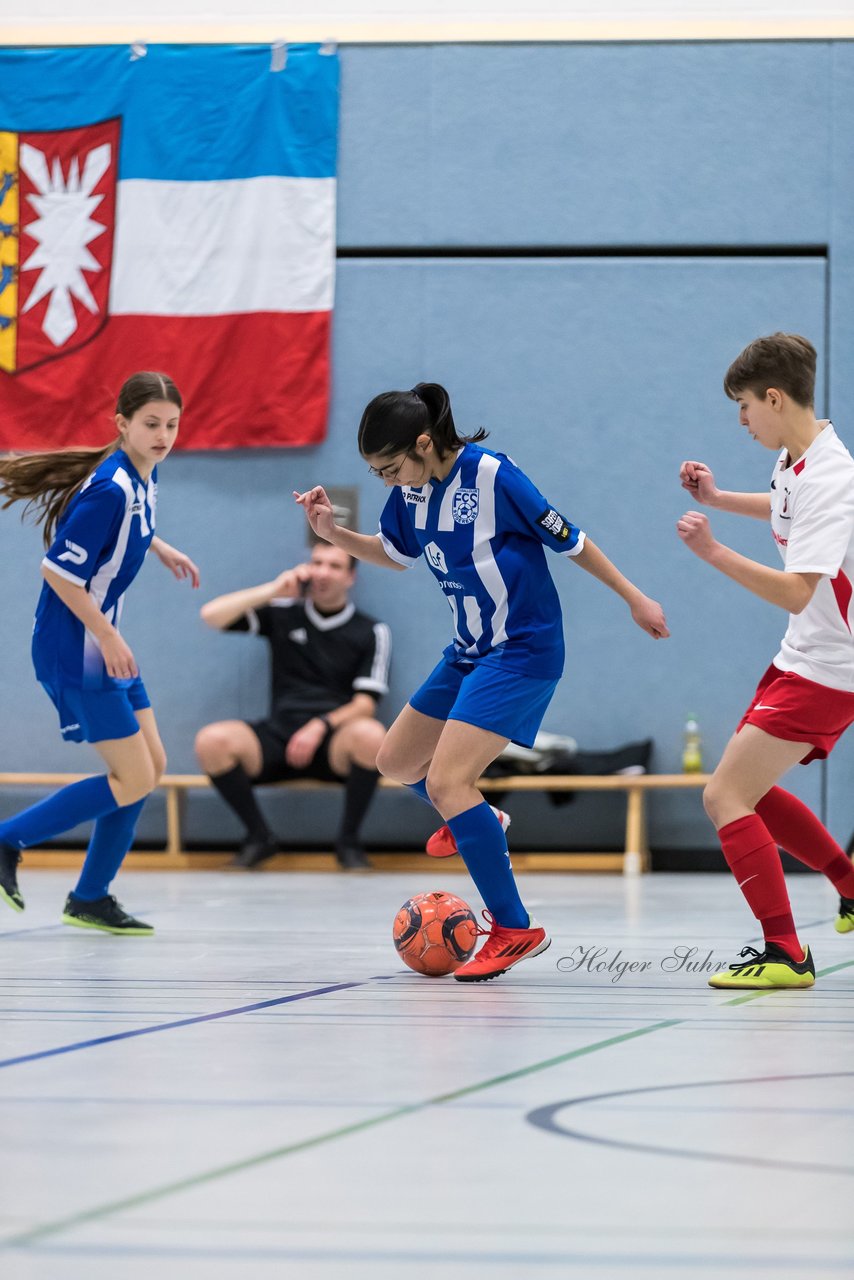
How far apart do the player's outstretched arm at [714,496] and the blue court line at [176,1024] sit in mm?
1485

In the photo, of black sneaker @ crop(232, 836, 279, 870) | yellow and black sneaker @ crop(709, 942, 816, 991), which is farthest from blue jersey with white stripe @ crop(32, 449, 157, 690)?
black sneaker @ crop(232, 836, 279, 870)

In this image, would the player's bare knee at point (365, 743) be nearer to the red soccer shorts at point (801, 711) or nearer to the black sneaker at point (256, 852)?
the black sneaker at point (256, 852)

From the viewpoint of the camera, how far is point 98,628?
510 centimetres

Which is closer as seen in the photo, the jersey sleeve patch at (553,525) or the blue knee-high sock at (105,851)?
the jersey sleeve patch at (553,525)

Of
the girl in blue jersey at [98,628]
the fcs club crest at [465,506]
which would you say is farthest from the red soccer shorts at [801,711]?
the girl in blue jersey at [98,628]

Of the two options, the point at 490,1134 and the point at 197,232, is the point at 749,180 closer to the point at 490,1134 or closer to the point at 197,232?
→ the point at 197,232

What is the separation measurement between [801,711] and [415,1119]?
1946mm

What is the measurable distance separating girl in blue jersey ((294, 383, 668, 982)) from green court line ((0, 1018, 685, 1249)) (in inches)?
41.7

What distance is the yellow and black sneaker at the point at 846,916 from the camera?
15.1 ft

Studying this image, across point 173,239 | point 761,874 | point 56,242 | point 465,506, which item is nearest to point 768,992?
point 761,874

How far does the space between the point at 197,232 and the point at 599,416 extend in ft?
8.53

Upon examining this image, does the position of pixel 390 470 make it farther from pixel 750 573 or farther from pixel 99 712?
pixel 99 712

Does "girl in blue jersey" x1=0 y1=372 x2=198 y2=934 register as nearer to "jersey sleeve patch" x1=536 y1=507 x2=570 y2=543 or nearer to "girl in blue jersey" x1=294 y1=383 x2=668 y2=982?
"girl in blue jersey" x1=294 y1=383 x2=668 y2=982

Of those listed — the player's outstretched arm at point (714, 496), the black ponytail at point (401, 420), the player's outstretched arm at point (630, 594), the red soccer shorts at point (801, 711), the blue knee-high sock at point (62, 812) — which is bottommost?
the blue knee-high sock at point (62, 812)
